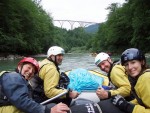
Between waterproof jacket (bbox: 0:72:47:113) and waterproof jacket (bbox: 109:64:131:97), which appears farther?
waterproof jacket (bbox: 109:64:131:97)

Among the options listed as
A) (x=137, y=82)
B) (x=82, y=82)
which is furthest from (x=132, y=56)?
(x=82, y=82)

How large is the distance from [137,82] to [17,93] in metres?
1.24

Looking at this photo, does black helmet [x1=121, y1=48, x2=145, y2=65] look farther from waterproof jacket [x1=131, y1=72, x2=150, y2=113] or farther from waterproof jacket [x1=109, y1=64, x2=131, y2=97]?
waterproof jacket [x1=109, y1=64, x2=131, y2=97]

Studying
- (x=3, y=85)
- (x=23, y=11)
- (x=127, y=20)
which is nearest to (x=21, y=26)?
(x=23, y=11)

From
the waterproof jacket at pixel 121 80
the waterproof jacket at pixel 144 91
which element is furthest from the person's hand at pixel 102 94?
the waterproof jacket at pixel 144 91

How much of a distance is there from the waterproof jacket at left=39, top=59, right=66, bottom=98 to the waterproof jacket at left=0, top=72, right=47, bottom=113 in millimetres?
1479

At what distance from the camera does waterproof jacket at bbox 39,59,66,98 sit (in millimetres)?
4879

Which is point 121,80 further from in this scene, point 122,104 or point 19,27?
point 19,27

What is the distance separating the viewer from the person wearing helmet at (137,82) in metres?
3.06

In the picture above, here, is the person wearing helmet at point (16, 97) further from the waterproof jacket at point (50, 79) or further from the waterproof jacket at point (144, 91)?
the waterproof jacket at point (50, 79)

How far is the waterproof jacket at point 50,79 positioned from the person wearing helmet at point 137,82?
1.57 meters

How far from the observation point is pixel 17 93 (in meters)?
3.27

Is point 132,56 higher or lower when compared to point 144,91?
higher

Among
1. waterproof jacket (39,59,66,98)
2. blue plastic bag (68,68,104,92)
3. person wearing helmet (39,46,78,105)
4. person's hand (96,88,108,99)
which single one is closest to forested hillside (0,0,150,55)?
blue plastic bag (68,68,104,92)
